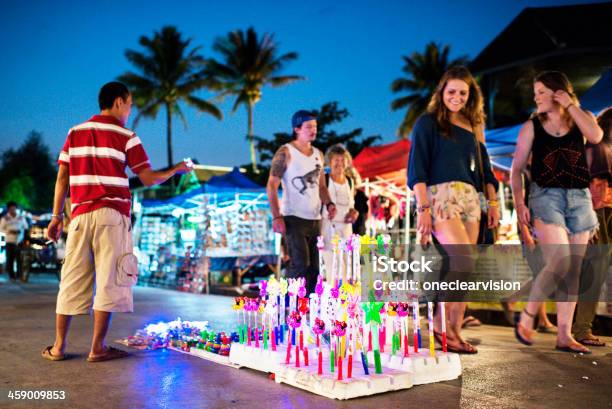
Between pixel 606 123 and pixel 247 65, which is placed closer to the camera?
pixel 606 123

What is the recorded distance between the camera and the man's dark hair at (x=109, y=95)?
15.4ft

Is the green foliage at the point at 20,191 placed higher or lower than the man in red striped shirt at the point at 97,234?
higher

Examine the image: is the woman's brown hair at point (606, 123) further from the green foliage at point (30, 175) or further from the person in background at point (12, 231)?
the green foliage at point (30, 175)

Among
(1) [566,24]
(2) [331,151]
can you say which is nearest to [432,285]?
(2) [331,151]

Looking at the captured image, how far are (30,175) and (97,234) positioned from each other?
61.5m

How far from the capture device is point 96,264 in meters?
4.53

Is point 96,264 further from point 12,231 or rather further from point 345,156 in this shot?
point 12,231

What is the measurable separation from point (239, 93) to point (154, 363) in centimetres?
4183

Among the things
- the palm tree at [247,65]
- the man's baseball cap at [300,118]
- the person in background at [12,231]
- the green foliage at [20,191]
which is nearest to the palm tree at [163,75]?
the palm tree at [247,65]

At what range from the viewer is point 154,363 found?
4418 mm

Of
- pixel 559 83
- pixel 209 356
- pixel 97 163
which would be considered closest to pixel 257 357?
pixel 209 356

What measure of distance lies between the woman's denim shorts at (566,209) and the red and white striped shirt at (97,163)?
10.0 feet

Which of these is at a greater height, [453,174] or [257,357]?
[453,174]

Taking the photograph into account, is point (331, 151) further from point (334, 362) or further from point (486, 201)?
point (334, 362)
